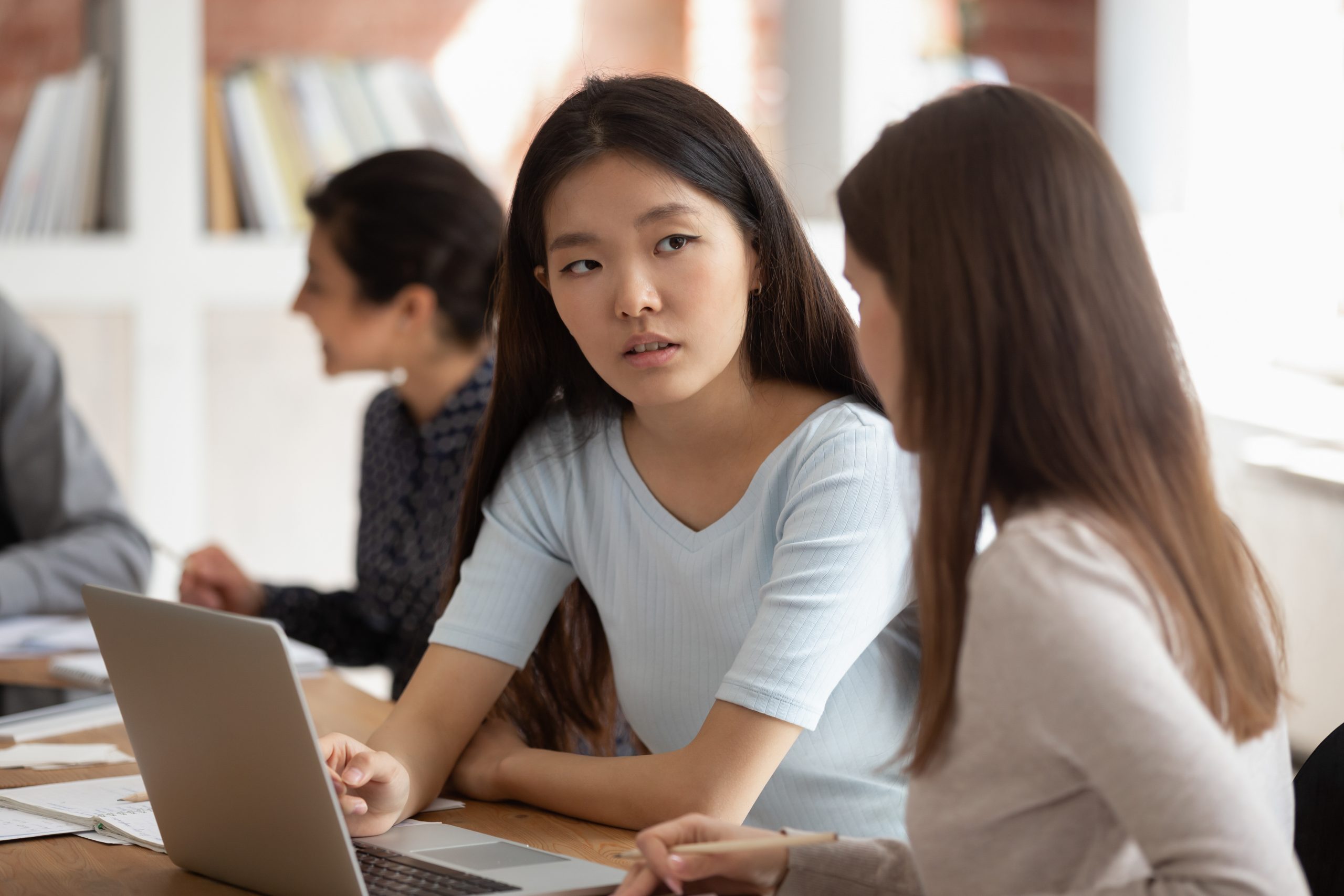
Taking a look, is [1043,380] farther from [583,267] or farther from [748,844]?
[583,267]

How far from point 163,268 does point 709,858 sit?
216 centimetres

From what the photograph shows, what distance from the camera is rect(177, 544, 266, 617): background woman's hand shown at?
2.01 metres

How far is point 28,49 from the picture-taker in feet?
10.1

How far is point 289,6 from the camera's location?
130 inches

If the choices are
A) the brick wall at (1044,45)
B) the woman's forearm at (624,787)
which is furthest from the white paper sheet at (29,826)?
the brick wall at (1044,45)

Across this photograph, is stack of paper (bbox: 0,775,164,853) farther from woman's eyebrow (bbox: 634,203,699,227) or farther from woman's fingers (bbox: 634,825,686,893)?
woman's eyebrow (bbox: 634,203,699,227)

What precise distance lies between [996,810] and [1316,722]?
5.80 feet

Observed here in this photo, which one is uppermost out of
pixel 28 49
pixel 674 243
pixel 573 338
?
pixel 28 49

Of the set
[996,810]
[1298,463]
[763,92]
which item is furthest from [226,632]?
[763,92]

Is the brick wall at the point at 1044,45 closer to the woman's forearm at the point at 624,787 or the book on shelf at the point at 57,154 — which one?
the book on shelf at the point at 57,154

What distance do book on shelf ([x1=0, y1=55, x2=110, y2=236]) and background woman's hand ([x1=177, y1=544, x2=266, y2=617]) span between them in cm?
104

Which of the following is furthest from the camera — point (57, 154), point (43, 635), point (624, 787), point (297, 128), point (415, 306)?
point (297, 128)

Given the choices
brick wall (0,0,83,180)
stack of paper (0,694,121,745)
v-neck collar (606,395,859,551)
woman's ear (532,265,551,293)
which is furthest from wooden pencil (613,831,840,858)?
brick wall (0,0,83,180)

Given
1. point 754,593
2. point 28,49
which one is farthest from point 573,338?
point 28,49
